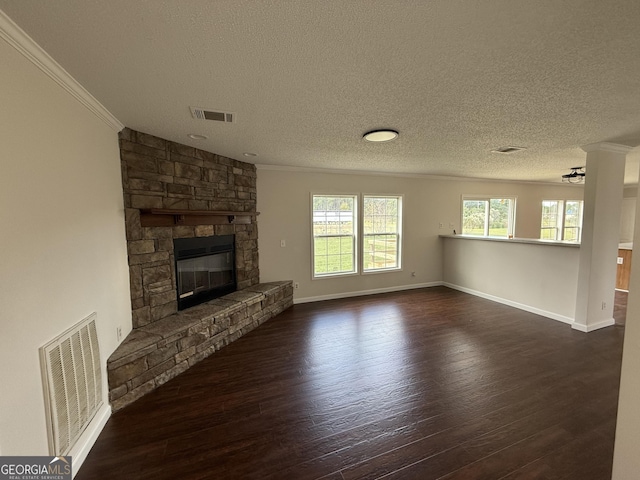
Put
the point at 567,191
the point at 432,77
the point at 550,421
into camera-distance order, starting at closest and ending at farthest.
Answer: the point at 432,77 < the point at 550,421 < the point at 567,191

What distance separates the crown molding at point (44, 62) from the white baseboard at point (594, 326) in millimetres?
5839

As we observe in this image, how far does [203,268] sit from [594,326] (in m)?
5.35

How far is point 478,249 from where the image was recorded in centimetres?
525

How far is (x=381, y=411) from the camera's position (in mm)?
2139

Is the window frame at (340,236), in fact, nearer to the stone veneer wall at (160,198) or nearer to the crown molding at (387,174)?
the crown molding at (387,174)

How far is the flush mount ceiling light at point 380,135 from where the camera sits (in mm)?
2756

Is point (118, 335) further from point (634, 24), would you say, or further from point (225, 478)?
point (634, 24)

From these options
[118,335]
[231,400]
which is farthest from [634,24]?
[118,335]

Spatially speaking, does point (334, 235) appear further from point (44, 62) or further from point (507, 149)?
point (44, 62)

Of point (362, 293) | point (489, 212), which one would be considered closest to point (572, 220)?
point (489, 212)

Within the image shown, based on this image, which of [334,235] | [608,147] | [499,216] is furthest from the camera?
[499,216]

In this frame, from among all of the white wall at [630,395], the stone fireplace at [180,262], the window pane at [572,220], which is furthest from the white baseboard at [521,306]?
the window pane at [572,220]

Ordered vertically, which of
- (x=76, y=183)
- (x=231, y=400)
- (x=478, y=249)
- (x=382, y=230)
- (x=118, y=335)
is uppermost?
(x=76, y=183)

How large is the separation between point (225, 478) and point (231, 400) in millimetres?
731
